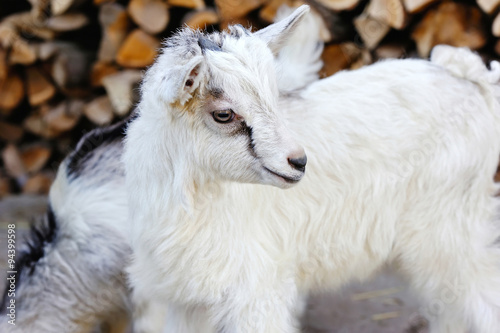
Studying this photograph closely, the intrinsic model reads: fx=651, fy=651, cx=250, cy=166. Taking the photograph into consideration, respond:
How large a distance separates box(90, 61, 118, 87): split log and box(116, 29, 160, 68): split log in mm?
Answer: 210

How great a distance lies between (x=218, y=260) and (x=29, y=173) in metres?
3.47

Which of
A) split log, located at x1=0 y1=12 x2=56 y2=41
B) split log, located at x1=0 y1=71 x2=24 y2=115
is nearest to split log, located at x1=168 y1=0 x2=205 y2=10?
split log, located at x1=0 y1=12 x2=56 y2=41

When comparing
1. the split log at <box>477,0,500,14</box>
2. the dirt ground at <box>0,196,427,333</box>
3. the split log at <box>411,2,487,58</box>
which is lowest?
the dirt ground at <box>0,196,427,333</box>

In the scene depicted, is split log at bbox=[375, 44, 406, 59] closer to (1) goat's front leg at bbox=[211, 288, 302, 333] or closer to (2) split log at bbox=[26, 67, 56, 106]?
(1) goat's front leg at bbox=[211, 288, 302, 333]

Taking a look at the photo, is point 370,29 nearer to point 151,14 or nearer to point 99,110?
point 151,14

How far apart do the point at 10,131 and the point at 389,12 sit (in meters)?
3.26

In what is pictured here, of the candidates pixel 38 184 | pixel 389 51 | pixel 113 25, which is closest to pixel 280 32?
pixel 389 51

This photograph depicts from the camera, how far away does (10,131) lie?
532 cm

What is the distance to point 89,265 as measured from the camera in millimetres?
2961

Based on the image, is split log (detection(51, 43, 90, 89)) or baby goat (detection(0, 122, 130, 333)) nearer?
baby goat (detection(0, 122, 130, 333))

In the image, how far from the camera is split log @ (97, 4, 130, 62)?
4.32 m

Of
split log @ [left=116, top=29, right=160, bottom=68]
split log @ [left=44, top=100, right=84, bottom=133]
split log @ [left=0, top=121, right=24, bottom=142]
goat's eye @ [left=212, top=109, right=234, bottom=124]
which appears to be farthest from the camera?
split log @ [left=0, top=121, right=24, bottom=142]

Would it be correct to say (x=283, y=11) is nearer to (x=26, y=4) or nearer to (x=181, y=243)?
(x=181, y=243)

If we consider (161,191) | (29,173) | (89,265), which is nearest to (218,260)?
(161,191)
